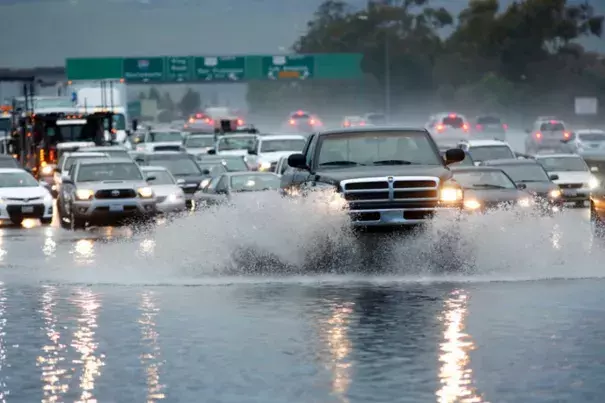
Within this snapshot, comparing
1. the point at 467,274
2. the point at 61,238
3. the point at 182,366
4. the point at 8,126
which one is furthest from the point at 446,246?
the point at 8,126

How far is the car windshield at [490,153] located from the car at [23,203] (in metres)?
12.3

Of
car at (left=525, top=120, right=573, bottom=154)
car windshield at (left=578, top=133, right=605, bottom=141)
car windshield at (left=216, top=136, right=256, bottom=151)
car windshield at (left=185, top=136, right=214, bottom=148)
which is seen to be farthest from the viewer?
car at (left=525, top=120, right=573, bottom=154)

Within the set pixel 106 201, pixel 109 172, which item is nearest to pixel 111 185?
pixel 106 201

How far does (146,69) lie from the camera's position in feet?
464

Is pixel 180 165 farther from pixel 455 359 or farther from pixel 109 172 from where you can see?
pixel 455 359

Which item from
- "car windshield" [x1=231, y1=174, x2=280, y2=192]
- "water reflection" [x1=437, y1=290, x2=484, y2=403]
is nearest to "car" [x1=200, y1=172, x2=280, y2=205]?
"car windshield" [x1=231, y1=174, x2=280, y2=192]

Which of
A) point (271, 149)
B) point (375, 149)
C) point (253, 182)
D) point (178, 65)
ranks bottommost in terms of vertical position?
point (253, 182)

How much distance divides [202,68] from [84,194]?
105184 millimetres

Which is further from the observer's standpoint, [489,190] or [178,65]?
[178,65]

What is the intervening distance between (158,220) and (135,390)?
86.5 ft

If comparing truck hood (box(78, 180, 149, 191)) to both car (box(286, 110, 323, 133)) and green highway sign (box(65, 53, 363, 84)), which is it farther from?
green highway sign (box(65, 53, 363, 84))

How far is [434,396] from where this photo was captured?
1106cm

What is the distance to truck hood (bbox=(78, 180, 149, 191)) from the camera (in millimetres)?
37438

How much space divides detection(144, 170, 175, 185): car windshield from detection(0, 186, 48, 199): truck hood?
2.56 m
